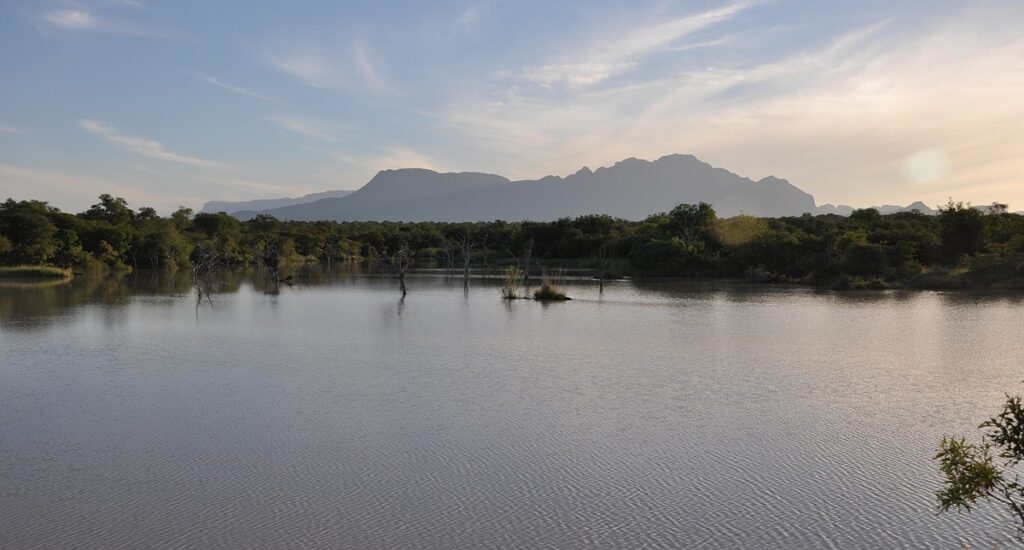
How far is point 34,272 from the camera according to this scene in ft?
161

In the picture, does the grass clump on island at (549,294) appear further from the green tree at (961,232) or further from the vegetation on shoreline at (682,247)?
the green tree at (961,232)

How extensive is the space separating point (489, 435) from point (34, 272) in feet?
169

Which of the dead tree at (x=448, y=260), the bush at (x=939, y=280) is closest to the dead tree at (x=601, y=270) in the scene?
the dead tree at (x=448, y=260)

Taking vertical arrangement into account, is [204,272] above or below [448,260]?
below

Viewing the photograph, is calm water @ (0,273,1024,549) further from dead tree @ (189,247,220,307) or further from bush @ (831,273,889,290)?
bush @ (831,273,889,290)

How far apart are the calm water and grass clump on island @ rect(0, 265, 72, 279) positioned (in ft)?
110

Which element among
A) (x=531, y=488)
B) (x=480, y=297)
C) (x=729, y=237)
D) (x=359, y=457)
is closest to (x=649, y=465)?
(x=531, y=488)

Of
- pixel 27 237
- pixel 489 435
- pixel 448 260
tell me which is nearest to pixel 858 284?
pixel 448 260

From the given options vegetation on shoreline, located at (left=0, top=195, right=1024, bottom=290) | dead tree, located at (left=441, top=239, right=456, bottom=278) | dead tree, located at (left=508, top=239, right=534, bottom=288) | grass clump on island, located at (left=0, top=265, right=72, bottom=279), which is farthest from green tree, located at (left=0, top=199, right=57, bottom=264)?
dead tree, located at (left=508, top=239, right=534, bottom=288)

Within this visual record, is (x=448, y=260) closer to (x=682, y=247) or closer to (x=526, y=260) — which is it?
(x=682, y=247)

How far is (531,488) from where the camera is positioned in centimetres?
694

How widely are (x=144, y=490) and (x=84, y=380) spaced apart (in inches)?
256

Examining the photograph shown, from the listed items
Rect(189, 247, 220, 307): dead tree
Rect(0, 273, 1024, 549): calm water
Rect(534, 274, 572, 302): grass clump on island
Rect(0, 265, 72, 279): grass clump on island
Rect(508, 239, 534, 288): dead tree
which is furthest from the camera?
Rect(0, 265, 72, 279): grass clump on island

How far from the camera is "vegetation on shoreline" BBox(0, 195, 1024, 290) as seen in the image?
40719 mm
